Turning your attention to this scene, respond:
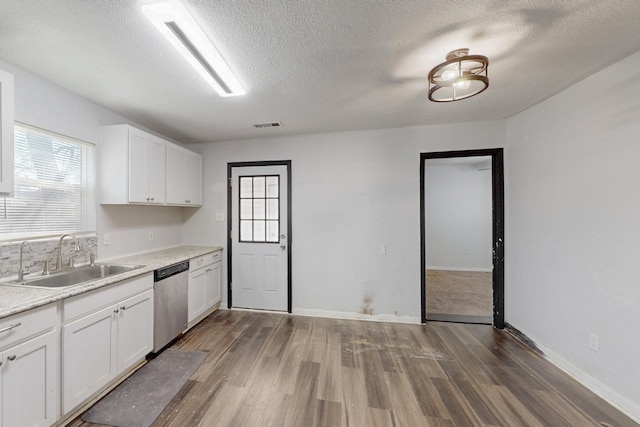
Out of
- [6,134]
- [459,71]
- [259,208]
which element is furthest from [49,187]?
[459,71]

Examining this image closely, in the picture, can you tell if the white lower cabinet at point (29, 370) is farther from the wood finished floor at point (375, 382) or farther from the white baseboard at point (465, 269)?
the white baseboard at point (465, 269)

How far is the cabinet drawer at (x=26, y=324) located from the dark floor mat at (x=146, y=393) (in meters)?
0.76

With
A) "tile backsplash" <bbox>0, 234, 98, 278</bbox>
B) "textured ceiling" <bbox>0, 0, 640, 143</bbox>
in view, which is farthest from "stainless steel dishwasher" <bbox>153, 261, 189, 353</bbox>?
"textured ceiling" <bbox>0, 0, 640, 143</bbox>

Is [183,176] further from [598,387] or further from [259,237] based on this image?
[598,387]

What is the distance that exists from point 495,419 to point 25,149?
13.3ft

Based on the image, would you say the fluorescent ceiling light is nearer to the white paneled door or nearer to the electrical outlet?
the white paneled door

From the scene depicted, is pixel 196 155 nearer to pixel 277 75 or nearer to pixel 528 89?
pixel 277 75

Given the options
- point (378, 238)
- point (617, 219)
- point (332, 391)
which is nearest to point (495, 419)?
point (332, 391)

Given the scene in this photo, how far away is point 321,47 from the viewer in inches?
64.6

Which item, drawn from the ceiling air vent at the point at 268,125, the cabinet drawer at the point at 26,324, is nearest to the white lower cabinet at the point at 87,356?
the cabinet drawer at the point at 26,324

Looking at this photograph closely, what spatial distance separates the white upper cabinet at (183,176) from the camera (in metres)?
3.07

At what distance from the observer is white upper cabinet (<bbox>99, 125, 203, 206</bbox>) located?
8.20ft

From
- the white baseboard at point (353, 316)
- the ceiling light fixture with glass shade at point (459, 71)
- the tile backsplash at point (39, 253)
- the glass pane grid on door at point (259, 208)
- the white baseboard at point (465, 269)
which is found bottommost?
the white baseboard at point (353, 316)

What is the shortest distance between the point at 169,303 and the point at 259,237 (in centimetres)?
138
